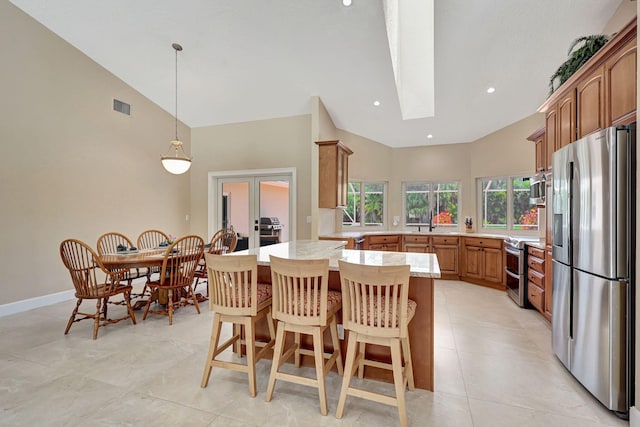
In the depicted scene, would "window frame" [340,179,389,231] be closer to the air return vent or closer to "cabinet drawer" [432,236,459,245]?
"cabinet drawer" [432,236,459,245]

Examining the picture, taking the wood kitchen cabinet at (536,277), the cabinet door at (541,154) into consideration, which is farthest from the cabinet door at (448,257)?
the cabinet door at (541,154)

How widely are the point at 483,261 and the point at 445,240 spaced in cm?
73

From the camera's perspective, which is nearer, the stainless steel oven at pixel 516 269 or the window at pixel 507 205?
A: the stainless steel oven at pixel 516 269

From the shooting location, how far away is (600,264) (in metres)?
1.98

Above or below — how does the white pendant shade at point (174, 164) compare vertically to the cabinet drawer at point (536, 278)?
above

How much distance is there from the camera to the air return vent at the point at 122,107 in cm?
484

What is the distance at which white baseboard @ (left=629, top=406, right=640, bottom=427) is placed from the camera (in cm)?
168

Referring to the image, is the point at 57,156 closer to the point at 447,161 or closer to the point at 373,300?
the point at 373,300

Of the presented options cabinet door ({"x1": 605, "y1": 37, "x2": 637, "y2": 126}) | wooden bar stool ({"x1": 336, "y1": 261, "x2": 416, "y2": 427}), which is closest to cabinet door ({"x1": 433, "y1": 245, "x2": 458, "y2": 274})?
cabinet door ({"x1": 605, "y1": 37, "x2": 637, "y2": 126})

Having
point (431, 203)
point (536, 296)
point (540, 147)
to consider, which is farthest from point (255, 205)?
point (540, 147)

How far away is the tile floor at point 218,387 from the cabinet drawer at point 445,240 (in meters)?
2.40

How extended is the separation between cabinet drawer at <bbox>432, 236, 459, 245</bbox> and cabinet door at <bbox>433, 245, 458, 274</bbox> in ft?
0.19

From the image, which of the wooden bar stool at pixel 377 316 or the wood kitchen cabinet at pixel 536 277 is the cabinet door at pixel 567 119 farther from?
the wooden bar stool at pixel 377 316

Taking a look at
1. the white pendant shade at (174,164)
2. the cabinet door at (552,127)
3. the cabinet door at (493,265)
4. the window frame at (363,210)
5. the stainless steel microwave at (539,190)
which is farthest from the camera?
the window frame at (363,210)
